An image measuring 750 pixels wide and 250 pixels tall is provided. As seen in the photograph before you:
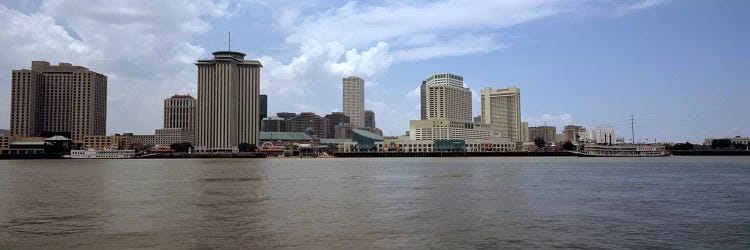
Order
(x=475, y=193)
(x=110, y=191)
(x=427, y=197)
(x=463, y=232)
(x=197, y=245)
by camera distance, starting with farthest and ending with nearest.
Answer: (x=110, y=191), (x=475, y=193), (x=427, y=197), (x=463, y=232), (x=197, y=245)

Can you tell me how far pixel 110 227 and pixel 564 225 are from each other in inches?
879

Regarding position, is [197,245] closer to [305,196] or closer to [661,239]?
[661,239]

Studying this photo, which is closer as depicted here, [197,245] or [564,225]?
[197,245]

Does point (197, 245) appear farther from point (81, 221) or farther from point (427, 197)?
point (427, 197)

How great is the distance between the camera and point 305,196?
162 feet

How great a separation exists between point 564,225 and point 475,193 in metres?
20.1

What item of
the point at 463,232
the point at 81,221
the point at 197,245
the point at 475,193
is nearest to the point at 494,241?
the point at 463,232

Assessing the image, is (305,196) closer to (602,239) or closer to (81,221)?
(81,221)

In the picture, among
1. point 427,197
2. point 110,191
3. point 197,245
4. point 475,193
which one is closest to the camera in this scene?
point 197,245

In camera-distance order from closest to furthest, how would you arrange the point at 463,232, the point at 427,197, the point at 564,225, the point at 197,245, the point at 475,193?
the point at 197,245 < the point at 463,232 < the point at 564,225 < the point at 427,197 < the point at 475,193

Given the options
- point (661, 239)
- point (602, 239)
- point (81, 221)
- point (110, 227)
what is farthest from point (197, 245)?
point (661, 239)

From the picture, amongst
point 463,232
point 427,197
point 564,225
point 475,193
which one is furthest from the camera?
point 475,193

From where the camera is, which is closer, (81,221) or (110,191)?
(81,221)

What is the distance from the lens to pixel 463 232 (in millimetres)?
28875
